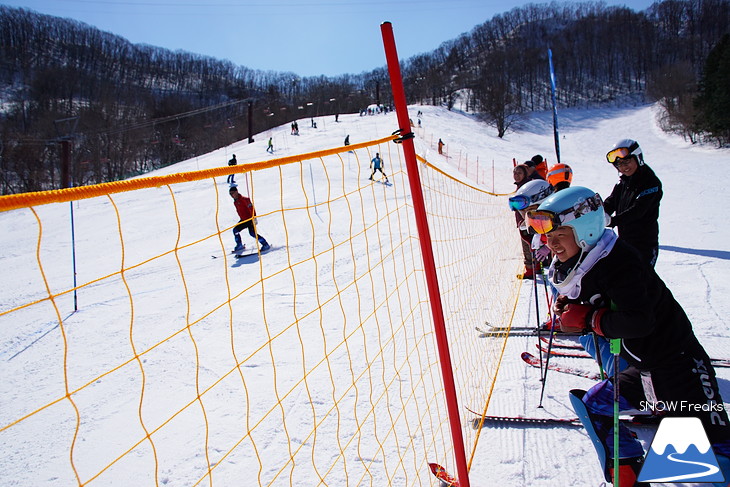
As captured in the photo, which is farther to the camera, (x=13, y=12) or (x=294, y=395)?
(x=13, y=12)

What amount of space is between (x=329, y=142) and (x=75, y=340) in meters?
28.3

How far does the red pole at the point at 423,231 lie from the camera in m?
2.01

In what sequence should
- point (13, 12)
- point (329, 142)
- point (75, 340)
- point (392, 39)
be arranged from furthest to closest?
point (13, 12)
point (329, 142)
point (75, 340)
point (392, 39)

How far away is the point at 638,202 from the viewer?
Result: 3.70 meters

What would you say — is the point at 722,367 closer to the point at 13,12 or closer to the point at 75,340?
the point at 75,340

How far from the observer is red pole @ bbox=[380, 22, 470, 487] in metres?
2.01

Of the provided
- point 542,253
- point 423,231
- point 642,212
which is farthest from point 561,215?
point 642,212

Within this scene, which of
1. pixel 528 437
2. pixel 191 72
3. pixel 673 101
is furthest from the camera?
pixel 191 72

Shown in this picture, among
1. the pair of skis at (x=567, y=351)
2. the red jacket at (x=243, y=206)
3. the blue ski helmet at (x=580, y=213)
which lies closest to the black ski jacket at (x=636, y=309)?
the blue ski helmet at (x=580, y=213)

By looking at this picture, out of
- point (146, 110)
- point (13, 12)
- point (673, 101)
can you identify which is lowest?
point (673, 101)

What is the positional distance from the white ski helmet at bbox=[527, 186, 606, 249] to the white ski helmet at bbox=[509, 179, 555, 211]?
1.52 m

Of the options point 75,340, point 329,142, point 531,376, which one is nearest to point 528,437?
point 531,376

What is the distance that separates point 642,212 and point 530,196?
998 millimetres

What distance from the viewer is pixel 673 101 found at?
47156 millimetres
